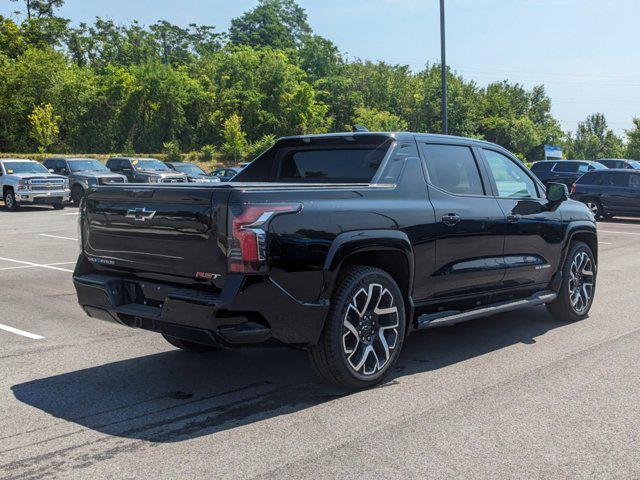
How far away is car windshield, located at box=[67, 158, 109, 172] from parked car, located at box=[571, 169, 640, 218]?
17.9 meters

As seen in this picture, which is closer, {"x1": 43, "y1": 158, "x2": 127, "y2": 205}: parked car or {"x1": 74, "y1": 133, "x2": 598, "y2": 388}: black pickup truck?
{"x1": 74, "y1": 133, "x2": 598, "y2": 388}: black pickup truck

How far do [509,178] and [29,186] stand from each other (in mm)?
21340

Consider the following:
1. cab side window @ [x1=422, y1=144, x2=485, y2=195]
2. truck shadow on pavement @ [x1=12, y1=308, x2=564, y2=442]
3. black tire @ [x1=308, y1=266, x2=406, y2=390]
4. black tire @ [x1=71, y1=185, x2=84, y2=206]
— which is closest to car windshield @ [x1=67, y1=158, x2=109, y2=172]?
black tire @ [x1=71, y1=185, x2=84, y2=206]

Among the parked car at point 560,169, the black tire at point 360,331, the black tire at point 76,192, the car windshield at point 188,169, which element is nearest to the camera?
the black tire at point 360,331

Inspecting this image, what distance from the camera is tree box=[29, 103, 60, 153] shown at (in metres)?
45.9

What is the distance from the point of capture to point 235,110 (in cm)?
5497

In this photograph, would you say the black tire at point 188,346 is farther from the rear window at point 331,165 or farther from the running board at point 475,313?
the running board at point 475,313

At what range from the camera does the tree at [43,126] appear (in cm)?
4591

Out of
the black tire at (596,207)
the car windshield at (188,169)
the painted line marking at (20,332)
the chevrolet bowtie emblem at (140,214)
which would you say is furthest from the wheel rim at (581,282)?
the car windshield at (188,169)

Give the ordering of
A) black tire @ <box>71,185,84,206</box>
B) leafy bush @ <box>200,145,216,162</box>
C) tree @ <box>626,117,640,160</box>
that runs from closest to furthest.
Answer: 1. black tire @ <box>71,185,84,206</box>
2. leafy bush @ <box>200,145,216,162</box>
3. tree @ <box>626,117,640,160</box>

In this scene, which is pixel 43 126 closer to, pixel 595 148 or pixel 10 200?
pixel 10 200

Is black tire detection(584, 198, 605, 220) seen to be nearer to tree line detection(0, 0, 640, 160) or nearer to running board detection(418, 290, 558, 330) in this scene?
running board detection(418, 290, 558, 330)

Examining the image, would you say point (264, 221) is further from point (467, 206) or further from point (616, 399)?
point (616, 399)

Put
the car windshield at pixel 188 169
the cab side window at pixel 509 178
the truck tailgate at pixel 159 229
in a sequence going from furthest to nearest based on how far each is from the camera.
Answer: the car windshield at pixel 188 169, the cab side window at pixel 509 178, the truck tailgate at pixel 159 229
